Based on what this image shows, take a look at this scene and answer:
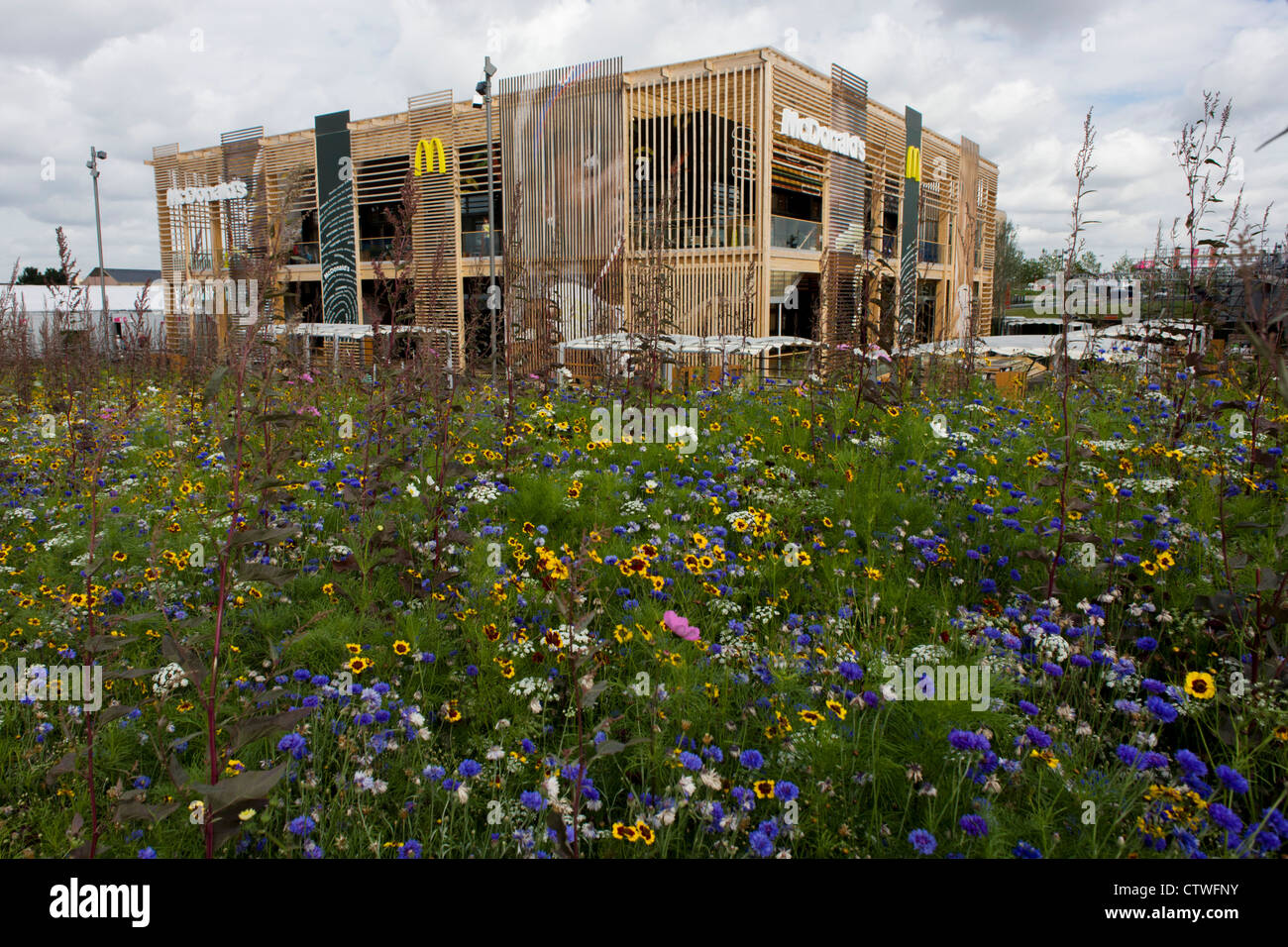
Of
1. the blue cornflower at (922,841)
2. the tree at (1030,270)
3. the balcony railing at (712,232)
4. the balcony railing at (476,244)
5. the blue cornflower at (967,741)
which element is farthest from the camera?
the tree at (1030,270)

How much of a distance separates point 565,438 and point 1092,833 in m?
4.00

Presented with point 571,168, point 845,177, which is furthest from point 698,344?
point 845,177

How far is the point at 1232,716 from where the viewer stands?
2.21m

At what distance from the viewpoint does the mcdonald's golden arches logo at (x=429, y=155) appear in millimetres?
19047

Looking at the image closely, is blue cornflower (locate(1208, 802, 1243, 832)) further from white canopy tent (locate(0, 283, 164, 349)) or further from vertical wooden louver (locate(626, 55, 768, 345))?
vertical wooden louver (locate(626, 55, 768, 345))

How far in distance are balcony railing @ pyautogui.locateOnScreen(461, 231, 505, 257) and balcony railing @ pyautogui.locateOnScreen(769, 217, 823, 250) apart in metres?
6.88

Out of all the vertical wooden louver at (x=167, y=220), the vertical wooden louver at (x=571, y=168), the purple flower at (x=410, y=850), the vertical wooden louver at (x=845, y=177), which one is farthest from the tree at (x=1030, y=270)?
the purple flower at (x=410, y=850)

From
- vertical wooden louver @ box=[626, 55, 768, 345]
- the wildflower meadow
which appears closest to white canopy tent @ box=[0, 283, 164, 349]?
the wildflower meadow

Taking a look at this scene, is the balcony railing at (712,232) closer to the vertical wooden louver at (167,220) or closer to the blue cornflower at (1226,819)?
the blue cornflower at (1226,819)

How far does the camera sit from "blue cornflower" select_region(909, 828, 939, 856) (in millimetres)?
1664

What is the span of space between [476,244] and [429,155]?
2.34m

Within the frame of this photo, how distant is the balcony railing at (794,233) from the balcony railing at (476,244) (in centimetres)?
688
